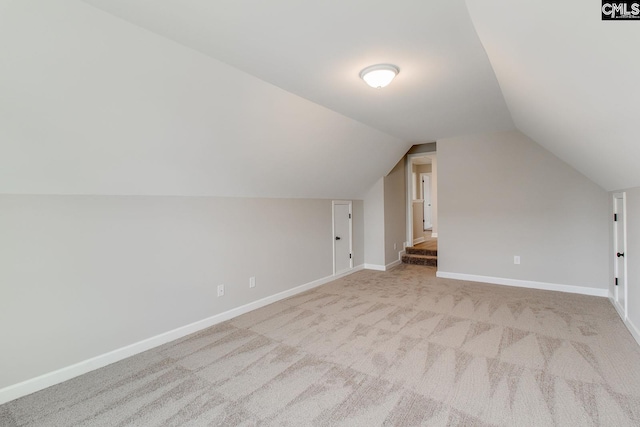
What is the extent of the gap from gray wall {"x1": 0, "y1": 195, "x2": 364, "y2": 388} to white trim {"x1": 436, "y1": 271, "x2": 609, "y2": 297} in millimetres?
3185

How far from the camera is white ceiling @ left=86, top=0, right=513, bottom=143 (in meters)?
1.63

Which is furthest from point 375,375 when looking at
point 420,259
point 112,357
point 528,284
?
point 420,259

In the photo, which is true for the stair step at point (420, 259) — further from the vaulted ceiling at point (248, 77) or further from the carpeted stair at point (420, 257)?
the vaulted ceiling at point (248, 77)

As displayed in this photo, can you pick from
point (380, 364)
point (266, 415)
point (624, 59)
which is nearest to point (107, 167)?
point (266, 415)

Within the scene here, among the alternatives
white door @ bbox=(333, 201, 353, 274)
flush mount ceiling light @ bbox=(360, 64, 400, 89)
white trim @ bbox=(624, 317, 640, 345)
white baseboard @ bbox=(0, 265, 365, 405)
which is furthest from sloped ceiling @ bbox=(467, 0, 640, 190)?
white baseboard @ bbox=(0, 265, 365, 405)

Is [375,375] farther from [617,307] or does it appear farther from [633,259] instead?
[617,307]

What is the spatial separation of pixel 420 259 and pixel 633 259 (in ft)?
11.3

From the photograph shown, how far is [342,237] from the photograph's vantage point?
212 inches

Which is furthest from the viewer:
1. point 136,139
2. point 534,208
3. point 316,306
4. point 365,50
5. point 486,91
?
point 534,208

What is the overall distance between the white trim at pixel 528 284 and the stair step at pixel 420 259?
854 millimetres

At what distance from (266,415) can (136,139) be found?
7.09ft

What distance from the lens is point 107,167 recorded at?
2324 mm

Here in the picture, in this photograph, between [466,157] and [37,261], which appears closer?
[37,261]

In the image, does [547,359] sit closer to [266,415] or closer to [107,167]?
[266,415]
